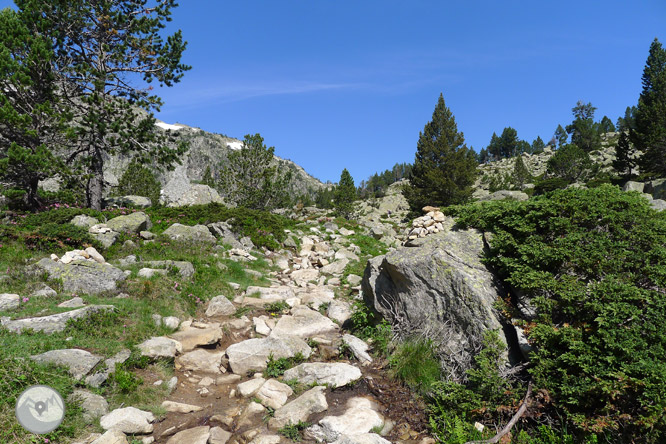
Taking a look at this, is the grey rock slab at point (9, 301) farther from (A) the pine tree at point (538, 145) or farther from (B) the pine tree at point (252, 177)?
(A) the pine tree at point (538, 145)

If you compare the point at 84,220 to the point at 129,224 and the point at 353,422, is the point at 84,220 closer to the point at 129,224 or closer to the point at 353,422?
the point at 129,224

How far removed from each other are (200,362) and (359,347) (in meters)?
3.33

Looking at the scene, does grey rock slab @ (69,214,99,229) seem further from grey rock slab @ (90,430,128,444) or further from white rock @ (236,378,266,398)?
grey rock slab @ (90,430,128,444)

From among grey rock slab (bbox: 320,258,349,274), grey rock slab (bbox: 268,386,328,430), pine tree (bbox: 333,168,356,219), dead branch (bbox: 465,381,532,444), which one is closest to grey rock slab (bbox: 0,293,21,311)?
grey rock slab (bbox: 268,386,328,430)

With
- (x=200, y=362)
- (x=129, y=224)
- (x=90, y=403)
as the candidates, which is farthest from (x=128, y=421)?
(x=129, y=224)

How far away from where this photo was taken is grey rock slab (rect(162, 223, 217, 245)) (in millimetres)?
14008

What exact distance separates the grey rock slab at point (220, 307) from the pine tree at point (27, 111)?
11.9m

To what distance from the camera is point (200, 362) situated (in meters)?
6.84

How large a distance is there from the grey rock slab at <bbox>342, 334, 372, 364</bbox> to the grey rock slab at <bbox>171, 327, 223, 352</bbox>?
9.87ft

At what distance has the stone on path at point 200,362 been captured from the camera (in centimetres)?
671

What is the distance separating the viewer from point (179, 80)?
66.0ft

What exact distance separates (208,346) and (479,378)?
5678 millimetres

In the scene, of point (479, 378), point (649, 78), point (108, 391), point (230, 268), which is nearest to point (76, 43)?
point (230, 268)

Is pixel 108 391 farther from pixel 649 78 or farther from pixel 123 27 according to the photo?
pixel 649 78
